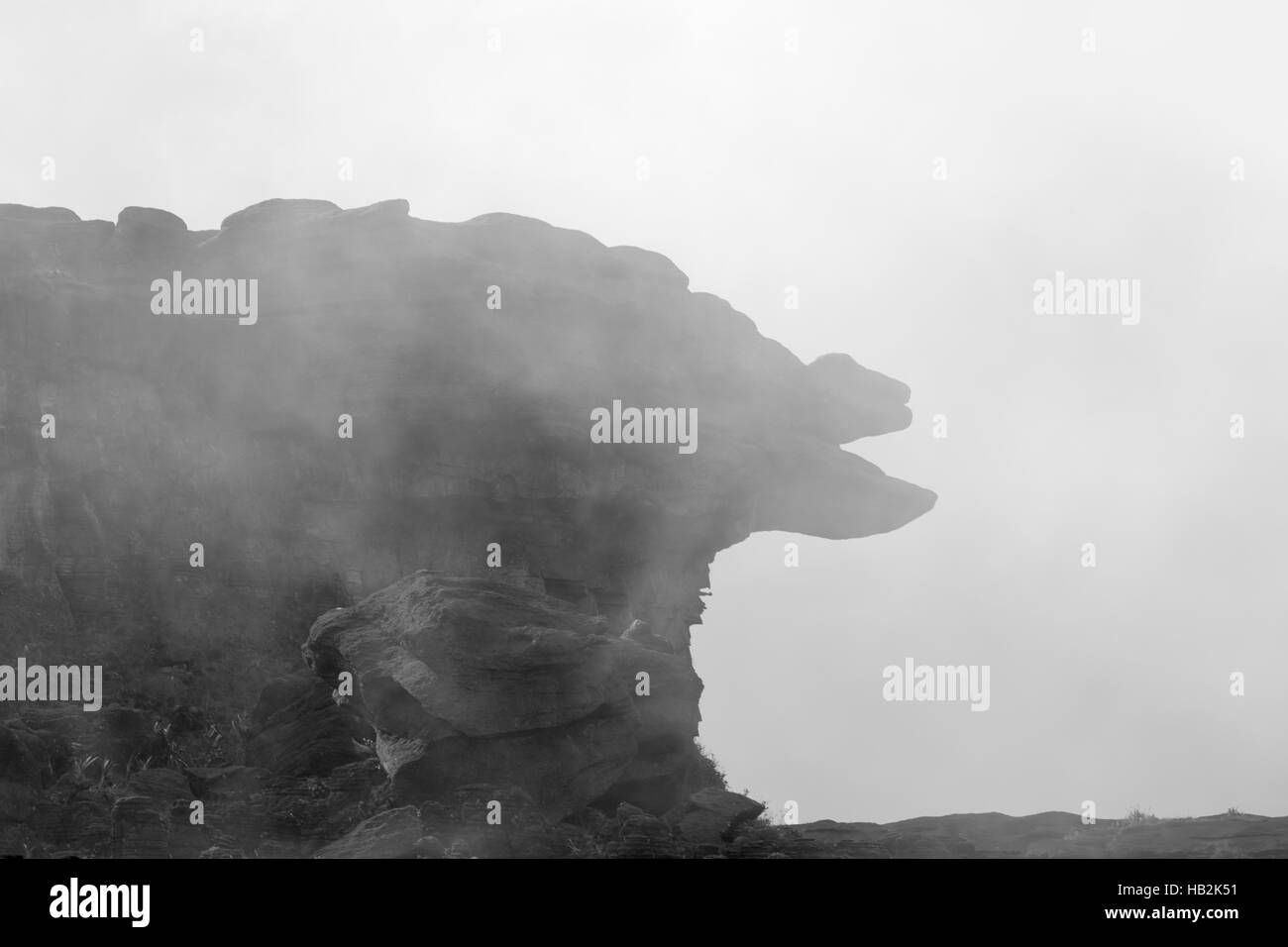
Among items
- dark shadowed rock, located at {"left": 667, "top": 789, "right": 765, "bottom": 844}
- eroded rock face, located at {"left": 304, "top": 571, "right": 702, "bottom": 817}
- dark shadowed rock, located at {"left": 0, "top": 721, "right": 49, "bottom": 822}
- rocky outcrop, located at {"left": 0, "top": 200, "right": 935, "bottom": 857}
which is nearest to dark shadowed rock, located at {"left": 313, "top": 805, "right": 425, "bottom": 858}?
eroded rock face, located at {"left": 304, "top": 571, "right": 702, "bottom": 817}

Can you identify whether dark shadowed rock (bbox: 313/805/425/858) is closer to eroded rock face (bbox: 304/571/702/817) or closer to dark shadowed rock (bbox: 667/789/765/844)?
eroded rock face (bbox: 304/571/702/817)

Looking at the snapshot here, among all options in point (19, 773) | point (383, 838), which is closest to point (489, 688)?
point (383, 838)

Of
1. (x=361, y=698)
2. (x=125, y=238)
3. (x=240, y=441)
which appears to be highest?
(x=125, y=238)

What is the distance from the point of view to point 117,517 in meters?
34.5

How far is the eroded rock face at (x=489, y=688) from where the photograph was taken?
24531 millimetres

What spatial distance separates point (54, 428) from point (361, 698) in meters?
13.3

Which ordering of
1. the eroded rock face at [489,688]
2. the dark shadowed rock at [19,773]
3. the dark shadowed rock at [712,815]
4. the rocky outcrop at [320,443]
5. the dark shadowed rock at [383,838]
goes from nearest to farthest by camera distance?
1. the dark shadowed rock at [383,838]
2. the dark shadowed rock at [712,815]
3. the eroded rock face at [489,688]
4. the dark shadowed rock at [19,773]
5. the rocky outcrop at [320,443]

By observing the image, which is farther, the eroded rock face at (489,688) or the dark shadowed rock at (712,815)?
the eroded rock face at (489,688)

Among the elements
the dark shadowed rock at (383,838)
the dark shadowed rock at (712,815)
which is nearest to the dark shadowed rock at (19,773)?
the dark shadowed rock at (383,838)

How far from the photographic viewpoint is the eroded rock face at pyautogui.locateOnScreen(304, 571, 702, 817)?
2453cm

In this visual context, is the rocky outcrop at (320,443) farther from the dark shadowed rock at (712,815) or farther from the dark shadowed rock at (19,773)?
the dark shadowed rock at (19,773)

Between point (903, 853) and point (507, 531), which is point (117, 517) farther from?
point (903, 853)
